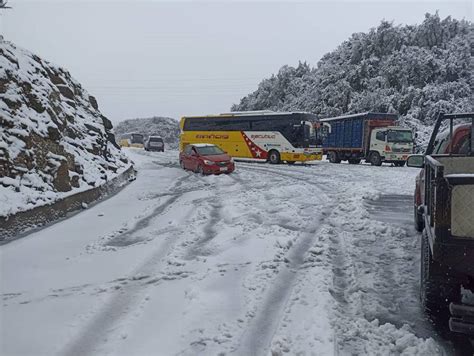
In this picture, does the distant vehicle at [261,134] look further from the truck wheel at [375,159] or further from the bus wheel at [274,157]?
the truck wheel at [375,159]

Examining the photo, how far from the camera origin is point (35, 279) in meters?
5.25

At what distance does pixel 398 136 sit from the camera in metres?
25.1

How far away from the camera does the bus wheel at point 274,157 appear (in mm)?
26575

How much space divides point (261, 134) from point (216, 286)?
75.1 feet

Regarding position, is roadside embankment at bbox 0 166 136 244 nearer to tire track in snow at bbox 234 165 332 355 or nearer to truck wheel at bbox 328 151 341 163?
tire track in snow at bbox 234 165 332 355

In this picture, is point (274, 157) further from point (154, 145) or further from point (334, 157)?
point (154, 145)

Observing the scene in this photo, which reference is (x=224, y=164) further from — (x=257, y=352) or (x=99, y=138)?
(x=257, y=352)

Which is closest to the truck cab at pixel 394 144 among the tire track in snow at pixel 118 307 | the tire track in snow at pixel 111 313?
the tire track in snow at pixel 118 307

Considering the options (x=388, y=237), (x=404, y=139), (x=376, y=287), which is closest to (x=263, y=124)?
(x=404, y=139)

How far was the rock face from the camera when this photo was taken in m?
8.52

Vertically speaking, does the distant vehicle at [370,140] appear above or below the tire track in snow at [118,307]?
above

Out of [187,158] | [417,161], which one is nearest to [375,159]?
[187,158]

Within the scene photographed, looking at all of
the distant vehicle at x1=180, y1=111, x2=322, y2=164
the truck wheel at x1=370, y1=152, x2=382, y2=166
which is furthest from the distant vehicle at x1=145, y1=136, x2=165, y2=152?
the truck wheel at x1=370, y1=152, x2=382, y2=166

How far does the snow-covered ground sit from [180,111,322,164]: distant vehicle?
650 inches
